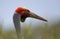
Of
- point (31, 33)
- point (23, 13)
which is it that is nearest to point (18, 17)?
point (23, 13)

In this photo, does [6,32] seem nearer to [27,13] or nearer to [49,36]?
[49,36]

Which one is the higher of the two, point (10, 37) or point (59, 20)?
point (59, 20)

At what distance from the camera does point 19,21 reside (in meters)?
3.79

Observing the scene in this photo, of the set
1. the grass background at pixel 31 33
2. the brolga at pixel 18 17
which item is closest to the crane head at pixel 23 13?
the brolga at pixel 18 17

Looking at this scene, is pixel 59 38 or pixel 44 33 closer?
pixel 44 33

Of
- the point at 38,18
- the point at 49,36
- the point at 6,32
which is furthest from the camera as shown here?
the point at 6,32

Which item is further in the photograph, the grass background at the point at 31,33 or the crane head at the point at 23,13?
the grass background at the point at 31,33

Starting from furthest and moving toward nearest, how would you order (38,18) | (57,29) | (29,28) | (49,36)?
(57,29) < (49,36) < (29,28) < (38,18)

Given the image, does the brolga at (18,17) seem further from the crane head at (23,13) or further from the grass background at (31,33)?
the grass background at (31,33)

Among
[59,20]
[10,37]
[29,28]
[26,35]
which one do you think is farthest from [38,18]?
[59,20]

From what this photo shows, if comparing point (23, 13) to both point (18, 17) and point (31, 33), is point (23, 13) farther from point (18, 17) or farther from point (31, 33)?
point (31, 33)

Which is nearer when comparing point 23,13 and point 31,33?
point 23,13

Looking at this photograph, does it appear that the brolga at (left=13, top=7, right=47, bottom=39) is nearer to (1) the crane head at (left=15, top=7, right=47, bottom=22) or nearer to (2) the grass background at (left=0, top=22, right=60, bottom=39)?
(1) the crane head at (left=15, top=7, right=47, bottom=22)

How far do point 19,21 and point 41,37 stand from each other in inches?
66.8
